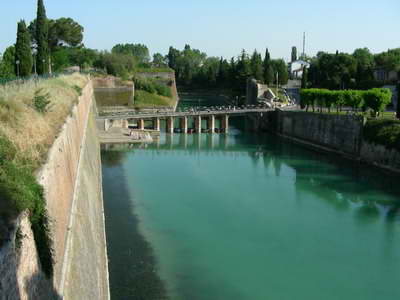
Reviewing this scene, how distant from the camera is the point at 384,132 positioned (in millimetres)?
24688

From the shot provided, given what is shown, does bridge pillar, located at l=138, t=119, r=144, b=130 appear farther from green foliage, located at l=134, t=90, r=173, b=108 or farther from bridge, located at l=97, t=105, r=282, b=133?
green foliage, located at l=134, t=90, r=173, b=108

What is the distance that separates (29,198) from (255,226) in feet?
36.6

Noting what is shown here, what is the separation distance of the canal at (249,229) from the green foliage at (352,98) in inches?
210

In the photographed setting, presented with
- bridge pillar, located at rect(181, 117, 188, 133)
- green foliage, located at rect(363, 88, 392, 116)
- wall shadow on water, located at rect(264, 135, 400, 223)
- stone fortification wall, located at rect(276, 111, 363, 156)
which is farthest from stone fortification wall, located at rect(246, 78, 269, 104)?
green foliage, located at rect(363, 88, 392, 116)

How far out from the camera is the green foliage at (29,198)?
433 centimetres

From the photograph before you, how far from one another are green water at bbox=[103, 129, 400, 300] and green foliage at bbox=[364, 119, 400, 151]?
175cm

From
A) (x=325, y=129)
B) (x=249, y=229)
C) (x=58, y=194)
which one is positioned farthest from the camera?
(x=325, y=129)

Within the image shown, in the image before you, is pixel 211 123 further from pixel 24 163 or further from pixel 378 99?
pixel 24 163

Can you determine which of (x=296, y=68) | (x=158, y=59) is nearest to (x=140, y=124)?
(x=296, y=68)

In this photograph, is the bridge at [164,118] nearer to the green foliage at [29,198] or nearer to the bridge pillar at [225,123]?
the bridge pillar at [225,123]

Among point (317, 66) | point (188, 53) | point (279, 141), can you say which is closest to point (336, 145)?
point (279, 141)

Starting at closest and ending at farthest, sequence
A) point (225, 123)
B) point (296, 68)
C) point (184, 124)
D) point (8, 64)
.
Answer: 1. point (8, 64)
2. point (184, 124)
3. point (225, 123)
4. point (296, 68)

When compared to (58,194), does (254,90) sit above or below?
above

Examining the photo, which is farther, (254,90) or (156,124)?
(254,90)
